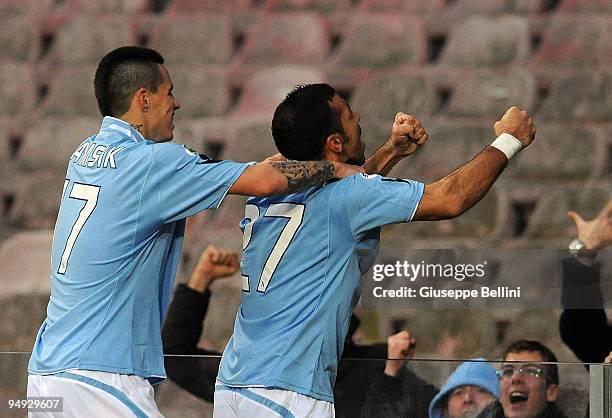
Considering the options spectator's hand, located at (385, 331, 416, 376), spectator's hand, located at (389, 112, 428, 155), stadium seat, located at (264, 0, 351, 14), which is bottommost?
spectator's hand, located at (385, 331, 416, 376)

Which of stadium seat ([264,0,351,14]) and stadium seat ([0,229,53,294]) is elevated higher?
stadium seat ([264,0,351,14])

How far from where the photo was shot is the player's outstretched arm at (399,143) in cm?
351

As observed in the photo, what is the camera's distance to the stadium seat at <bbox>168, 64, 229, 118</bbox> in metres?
4.93

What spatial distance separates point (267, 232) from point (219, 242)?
152 cm

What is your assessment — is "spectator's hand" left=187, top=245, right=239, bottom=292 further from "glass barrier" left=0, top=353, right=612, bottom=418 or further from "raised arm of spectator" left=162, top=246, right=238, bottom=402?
"glass barrier" left=0, top=353, right=612, bottom=418

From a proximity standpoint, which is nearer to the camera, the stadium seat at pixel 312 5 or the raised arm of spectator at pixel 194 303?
the raised arm of spectator at pixel 194 303

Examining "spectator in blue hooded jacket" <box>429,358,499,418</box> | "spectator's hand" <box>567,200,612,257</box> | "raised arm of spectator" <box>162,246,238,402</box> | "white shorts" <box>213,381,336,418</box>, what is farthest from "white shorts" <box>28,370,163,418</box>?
"spectator's hand" <box>567,200,612,257</box>

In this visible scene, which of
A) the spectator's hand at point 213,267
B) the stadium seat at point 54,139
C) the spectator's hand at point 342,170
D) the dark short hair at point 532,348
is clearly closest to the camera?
the spectator's hand at point 342,170

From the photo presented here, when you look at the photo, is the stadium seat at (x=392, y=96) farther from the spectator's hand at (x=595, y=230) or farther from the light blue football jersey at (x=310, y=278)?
the light blue football jersey at (x=310, y=278)

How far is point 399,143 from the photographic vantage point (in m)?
3.56

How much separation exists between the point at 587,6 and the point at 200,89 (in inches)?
53.9

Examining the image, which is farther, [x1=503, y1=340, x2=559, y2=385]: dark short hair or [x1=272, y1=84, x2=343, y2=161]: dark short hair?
[x1=503, y1=340, x2=559, y2=385]: dark short hair

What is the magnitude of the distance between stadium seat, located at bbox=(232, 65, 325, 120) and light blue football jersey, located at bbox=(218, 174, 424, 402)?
1.57 meters

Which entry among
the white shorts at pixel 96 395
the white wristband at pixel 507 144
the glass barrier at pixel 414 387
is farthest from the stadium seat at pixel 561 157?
the white shorts at pixel 96 395
